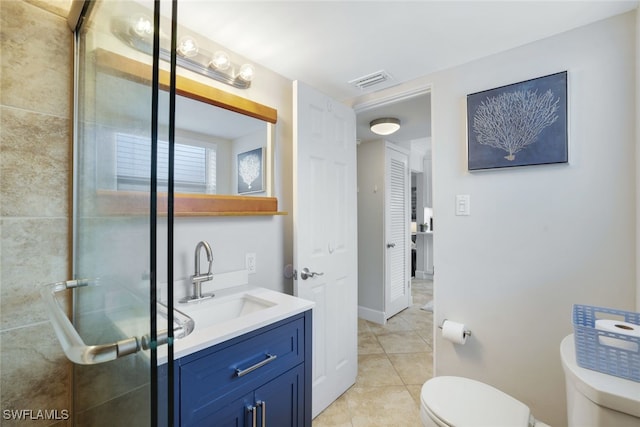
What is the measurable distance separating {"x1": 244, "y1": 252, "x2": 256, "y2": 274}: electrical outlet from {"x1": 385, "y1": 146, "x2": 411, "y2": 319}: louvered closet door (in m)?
1.92

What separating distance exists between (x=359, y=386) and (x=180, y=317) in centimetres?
158

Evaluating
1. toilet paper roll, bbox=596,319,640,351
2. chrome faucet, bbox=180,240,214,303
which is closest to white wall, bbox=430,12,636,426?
toilet paper roll, bbox=596,319,640,351

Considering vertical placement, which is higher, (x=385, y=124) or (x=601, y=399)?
(x=385, y=124)

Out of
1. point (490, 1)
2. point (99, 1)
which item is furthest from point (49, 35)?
point (490, 1)

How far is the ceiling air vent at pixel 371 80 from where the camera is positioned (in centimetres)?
181

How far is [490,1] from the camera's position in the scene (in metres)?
1.18

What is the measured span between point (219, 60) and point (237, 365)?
56.7 inches

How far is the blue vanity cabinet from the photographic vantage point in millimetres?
861

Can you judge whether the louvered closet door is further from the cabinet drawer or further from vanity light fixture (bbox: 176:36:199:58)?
vanity light fixture (bbox: 176:36:199:58)

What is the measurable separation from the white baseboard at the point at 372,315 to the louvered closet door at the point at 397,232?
81mm

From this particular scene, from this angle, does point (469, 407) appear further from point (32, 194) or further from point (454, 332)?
point (32, 194)

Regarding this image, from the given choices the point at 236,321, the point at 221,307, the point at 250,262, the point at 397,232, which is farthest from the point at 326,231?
the point at 397,232

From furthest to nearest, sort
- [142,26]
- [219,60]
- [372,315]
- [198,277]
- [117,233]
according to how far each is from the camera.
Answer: [372,315] → [219,60] → [198,277] → [117,233] → [142,26]

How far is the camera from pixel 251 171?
61.7 inches
